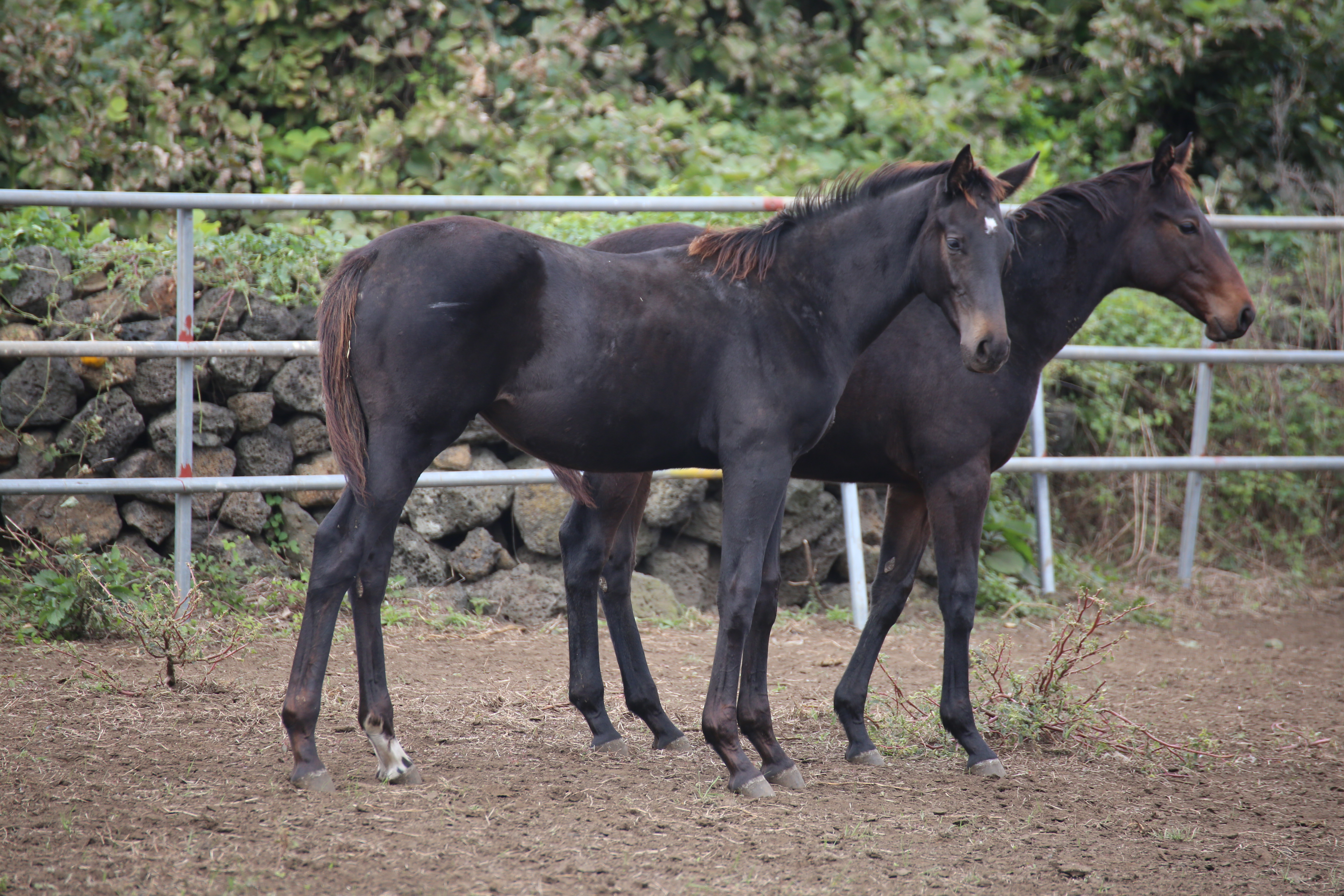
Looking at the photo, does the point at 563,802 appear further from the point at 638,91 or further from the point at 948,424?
the point at 638,91

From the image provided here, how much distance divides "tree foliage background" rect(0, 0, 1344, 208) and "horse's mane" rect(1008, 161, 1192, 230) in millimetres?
3464

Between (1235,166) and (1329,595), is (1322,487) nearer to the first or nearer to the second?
(1329,595)

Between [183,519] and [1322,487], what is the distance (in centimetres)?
709

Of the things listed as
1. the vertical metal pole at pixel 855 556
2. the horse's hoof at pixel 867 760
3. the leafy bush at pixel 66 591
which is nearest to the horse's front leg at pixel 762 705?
the horse's hoof at pixel 867 760

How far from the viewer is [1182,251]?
434 cm

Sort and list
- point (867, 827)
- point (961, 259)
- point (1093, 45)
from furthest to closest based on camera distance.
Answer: point (1093, 45) → point (961, 259) → point (867, 827)

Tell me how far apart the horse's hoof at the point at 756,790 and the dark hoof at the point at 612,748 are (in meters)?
0.61

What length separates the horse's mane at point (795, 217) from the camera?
3688mm

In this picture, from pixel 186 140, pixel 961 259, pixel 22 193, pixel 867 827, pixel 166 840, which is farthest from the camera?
pixel 186 140

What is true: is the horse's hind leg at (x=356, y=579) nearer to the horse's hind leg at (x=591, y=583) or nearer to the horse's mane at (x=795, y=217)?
the horse's hind leg at (x=591, y=583)

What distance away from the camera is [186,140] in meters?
7.64

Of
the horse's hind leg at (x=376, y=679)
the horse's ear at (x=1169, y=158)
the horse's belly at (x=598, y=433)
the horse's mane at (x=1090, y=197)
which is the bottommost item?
the horse's hind leg at (x=376, y=679)

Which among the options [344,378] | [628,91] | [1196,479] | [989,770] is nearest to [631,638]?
[989,770]

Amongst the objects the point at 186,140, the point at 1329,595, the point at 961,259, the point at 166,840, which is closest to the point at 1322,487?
the point at 1329,595
